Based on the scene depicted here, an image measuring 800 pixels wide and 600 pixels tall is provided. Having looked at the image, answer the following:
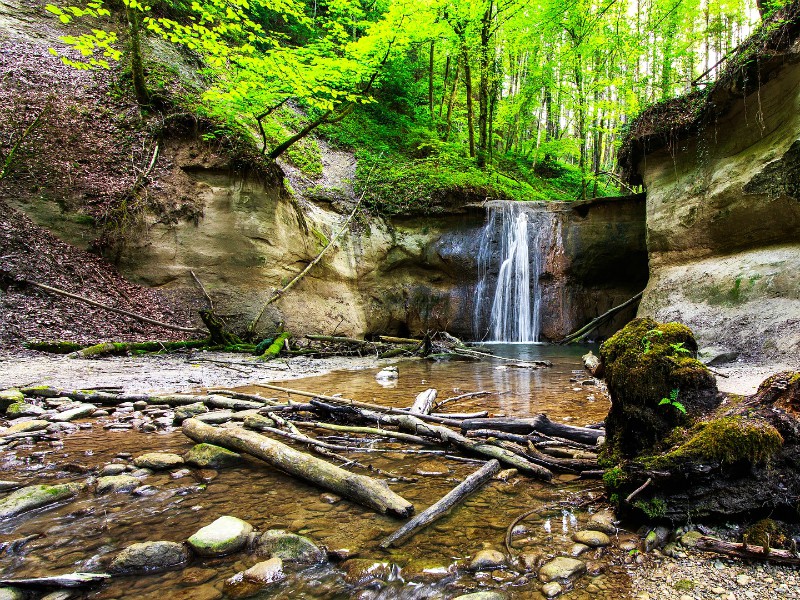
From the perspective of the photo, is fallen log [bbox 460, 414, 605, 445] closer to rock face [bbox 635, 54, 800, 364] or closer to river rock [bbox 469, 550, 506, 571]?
river rock [bbox 469, 550, 506, 571]

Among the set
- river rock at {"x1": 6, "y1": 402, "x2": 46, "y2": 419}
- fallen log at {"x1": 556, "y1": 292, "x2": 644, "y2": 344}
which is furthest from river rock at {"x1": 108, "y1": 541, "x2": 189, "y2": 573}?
fallen log at {"x1": 556, "y1": 292, "x2": 644, "y2": 344}

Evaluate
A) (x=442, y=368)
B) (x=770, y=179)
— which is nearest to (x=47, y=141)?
(x=442, y=368)

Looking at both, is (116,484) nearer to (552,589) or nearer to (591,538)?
(552,589)

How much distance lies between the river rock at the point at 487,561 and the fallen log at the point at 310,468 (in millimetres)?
472

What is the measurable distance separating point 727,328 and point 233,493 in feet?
31.2

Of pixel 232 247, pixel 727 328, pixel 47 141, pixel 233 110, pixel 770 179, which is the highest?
pixel 233 110

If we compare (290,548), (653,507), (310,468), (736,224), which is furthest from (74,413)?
(736,224)

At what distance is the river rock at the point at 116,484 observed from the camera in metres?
2.55

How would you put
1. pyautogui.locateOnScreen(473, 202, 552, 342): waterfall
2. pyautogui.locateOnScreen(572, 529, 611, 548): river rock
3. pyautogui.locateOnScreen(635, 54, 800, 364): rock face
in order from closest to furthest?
pyautogui.locateOnScreen(572, 529, 611, 548): river rock, pyautogui.locateOnScreen(635, 54, 800, 364): rock face, pyautogui.locateOnScreen(473, 202, 552, 342): waterfall

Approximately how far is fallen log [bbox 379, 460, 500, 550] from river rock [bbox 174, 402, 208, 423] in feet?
9.00

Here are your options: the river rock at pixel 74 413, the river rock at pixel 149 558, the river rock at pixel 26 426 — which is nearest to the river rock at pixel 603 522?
the river rock at pixel 149 558

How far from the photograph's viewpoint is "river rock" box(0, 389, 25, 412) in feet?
13.4

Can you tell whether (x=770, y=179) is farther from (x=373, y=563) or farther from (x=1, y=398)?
(x=1, y=398)

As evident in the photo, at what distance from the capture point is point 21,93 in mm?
10484
